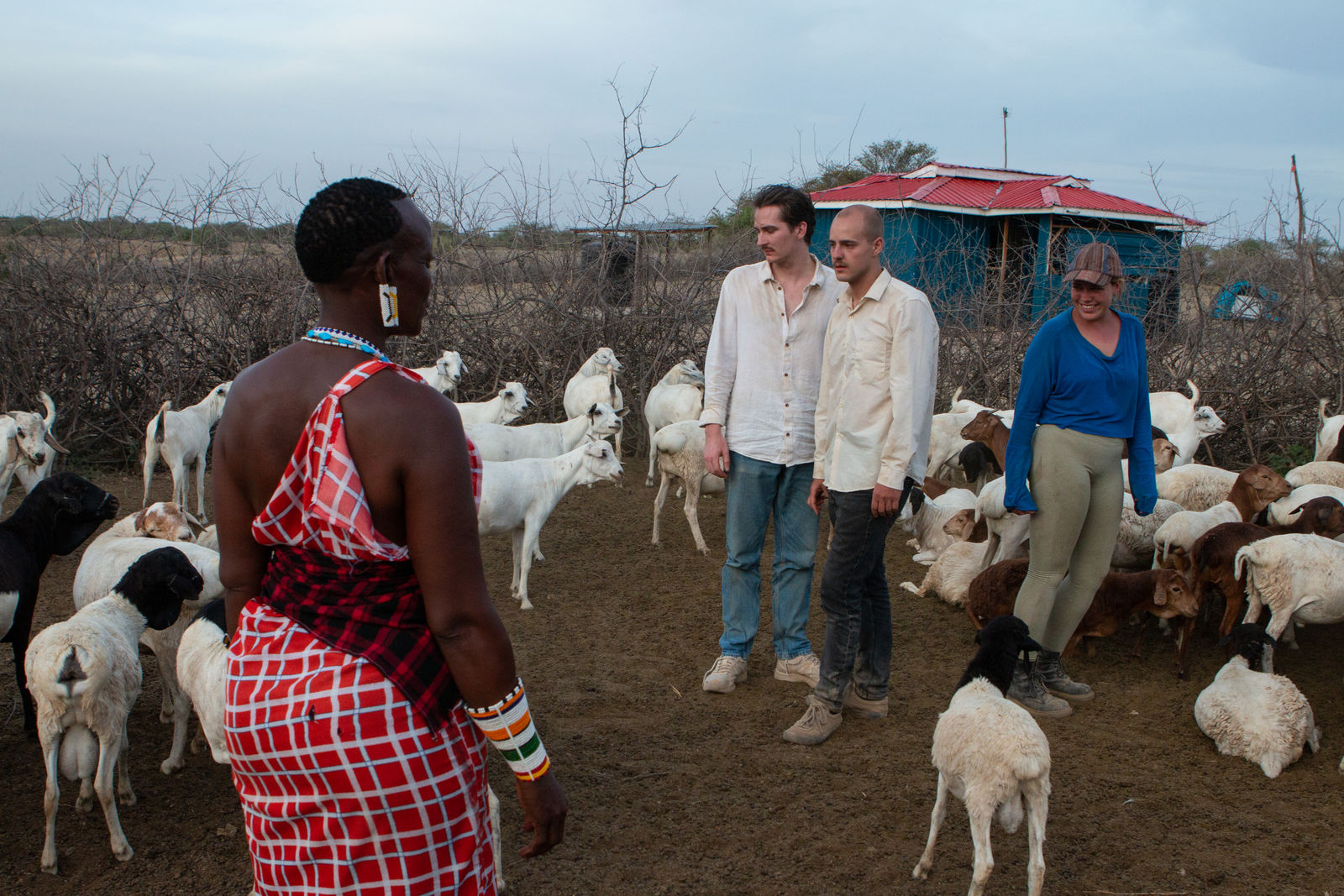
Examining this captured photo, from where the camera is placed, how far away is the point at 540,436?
27.6ft

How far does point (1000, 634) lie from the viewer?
12.6 feet

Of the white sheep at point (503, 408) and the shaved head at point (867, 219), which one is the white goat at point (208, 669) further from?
the white sheep at point (503, 408)

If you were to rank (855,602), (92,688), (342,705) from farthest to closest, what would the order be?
(855,602) → (92,688) → (342,705)

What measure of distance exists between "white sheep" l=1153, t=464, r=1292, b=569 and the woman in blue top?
1750 millimetres

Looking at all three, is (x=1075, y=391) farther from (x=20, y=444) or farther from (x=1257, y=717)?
(x=20, y=444)

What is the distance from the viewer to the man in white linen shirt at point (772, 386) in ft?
14.5

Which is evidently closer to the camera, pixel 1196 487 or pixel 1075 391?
pixel 1075 391

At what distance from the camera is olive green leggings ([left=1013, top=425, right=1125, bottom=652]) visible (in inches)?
166

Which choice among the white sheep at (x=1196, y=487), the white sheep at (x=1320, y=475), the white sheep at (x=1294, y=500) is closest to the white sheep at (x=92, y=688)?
the white sheep at (x=1294, y=500)

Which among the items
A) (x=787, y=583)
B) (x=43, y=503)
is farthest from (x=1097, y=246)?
(x=43, y=503)

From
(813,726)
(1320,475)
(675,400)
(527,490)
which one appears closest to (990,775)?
(813,726)

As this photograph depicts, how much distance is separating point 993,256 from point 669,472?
1345 cm

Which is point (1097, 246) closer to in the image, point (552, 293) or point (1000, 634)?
point (1000, 634)

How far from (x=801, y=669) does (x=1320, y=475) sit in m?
4.54
